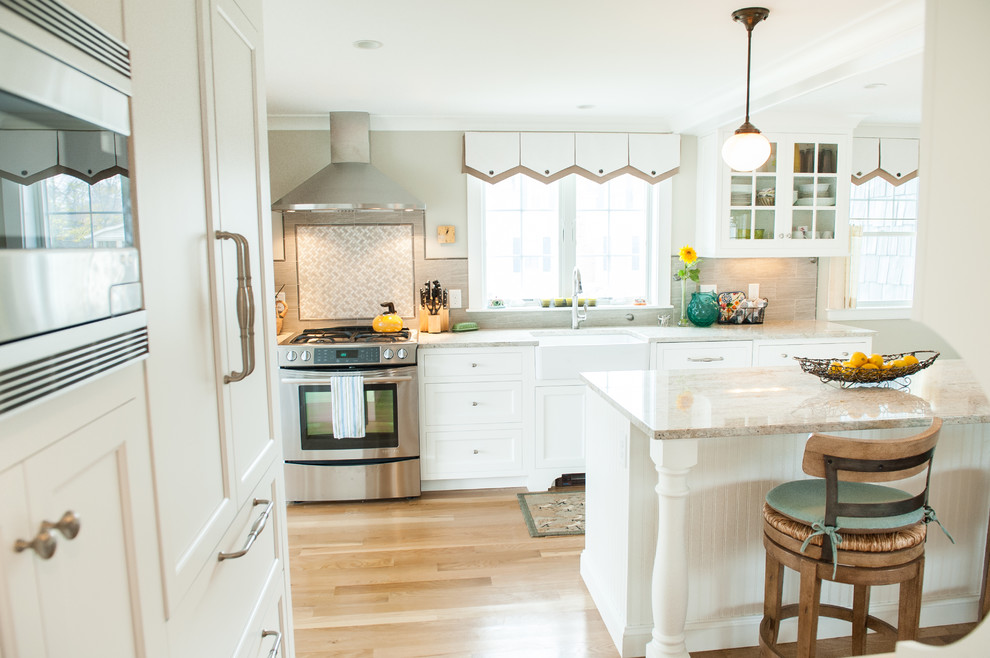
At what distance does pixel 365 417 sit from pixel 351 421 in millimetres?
90

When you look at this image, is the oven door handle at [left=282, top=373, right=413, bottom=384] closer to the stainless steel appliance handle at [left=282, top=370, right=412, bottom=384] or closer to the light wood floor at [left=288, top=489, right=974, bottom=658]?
the stainless steel appliance handle at [left=282, top=370, right=412, bottom=384]

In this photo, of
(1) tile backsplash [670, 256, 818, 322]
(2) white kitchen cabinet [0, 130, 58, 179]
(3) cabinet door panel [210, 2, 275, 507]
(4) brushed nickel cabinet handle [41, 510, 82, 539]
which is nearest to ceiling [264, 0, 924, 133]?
(1) tile backsplash [670, 256, 818, 322]

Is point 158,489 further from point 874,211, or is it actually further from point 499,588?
Answer: point 874,211

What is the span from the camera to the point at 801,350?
4.25m

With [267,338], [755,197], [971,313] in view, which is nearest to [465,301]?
[755,197]

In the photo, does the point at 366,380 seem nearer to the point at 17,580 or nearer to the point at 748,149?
the point at 748,149

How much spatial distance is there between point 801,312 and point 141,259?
4.91 m

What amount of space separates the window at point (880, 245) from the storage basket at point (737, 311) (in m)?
0.67

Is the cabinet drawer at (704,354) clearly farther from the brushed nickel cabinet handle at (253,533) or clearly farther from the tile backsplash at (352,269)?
the brushed nickel cabinet handle at (253,533)

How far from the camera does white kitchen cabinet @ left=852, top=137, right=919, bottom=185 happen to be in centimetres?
477

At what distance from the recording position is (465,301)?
4586 millimetres

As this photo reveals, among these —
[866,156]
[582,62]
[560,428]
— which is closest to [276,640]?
[560,428]

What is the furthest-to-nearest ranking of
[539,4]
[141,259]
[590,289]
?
1. [590,289]
2. [539,4]
3. [141,259]

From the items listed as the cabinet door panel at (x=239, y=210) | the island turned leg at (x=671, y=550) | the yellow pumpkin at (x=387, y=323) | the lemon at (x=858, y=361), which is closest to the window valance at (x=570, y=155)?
the yellow pumpkin at (x=387, y=323)
